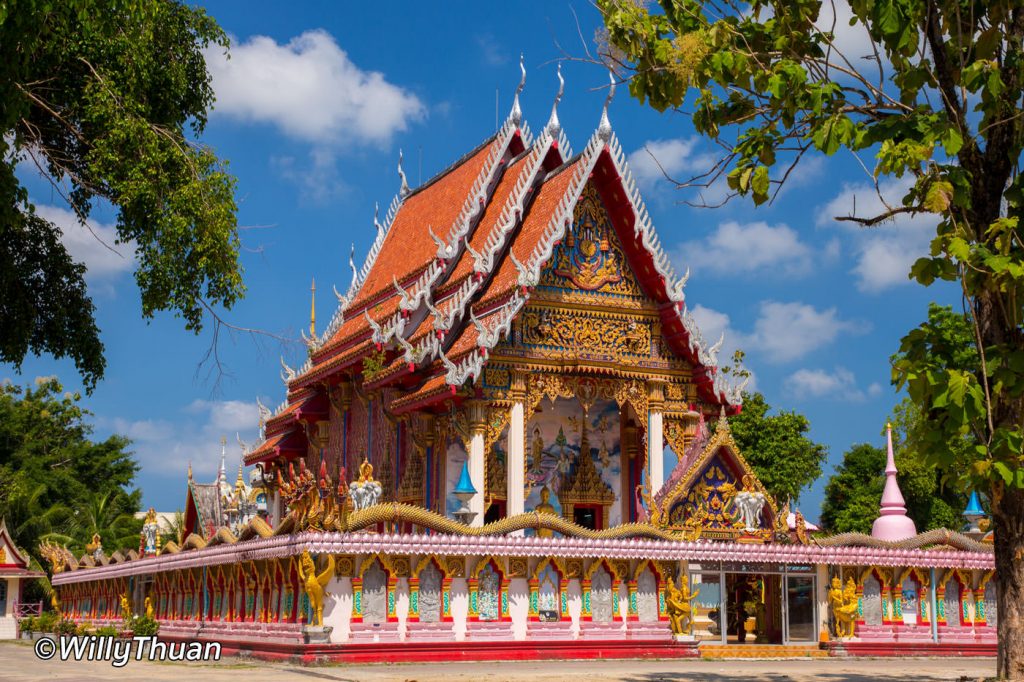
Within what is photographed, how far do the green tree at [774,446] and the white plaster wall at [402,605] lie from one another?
26387 mm

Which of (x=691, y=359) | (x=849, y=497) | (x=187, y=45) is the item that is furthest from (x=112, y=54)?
(x=849, y=497)

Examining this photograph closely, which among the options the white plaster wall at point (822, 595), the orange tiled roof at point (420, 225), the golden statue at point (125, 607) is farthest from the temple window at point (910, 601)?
the golden statue at point (125, 607)

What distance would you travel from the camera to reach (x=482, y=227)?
84.5ft

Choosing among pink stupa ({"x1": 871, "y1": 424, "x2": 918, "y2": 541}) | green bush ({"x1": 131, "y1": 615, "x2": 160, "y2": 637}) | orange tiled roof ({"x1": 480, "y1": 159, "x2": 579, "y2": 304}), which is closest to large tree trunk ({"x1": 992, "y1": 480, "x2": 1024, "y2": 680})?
pink stupa ({"x1": 871, "y1": 424, "x2": 918, "y2": 541})

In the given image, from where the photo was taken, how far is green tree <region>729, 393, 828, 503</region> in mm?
42469

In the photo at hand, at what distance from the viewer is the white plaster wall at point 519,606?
18016mm

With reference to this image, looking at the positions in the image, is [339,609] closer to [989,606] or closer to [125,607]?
[989,606]

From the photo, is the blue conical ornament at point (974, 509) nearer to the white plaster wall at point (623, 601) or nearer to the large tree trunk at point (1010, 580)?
the white plaster wall at point (623, 601)

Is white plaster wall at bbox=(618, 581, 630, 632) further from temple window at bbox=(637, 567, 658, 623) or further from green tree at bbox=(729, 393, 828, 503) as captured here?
green tree at bbox=(729, 393, 828, 503)

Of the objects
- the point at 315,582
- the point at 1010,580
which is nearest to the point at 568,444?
the point at 315,582

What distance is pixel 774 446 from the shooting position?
42781mm

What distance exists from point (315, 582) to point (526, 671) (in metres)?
3.01

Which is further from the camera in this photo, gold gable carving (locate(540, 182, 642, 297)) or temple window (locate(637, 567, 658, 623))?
gold gable carving (locate(540, 182, 642, 297))

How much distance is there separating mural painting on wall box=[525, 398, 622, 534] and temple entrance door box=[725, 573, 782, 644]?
3860 mm
